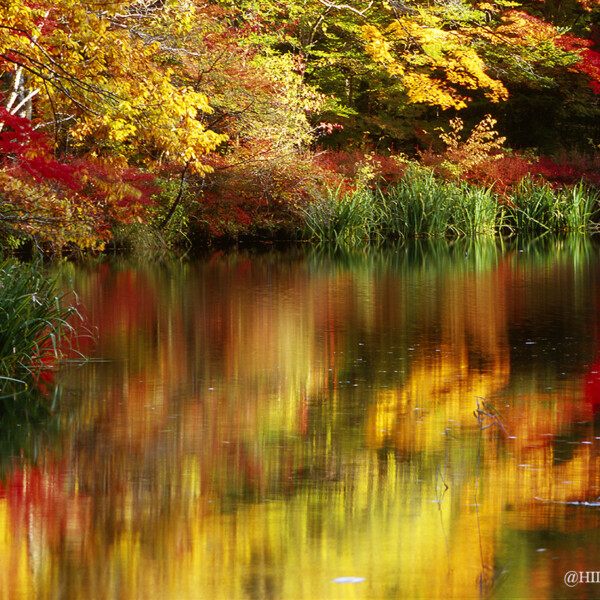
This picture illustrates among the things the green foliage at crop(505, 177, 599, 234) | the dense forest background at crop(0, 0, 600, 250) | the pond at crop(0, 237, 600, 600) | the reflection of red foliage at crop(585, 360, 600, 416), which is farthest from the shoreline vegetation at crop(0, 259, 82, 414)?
the green foliage at crop(505, 177, 599, 234)

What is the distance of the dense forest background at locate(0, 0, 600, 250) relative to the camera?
41.5 feet

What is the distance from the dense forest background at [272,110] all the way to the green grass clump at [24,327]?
2.16 metres

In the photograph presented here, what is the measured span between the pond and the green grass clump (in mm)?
315

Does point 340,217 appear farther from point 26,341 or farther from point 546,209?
point 26,341

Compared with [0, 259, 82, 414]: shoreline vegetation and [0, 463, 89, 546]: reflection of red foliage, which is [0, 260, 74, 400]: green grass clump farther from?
[0, 463, 89, 546]: reflection of red foliage

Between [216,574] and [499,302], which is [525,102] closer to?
[499,302]

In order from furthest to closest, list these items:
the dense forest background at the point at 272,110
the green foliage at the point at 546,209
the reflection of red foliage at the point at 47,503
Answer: the green foliage at the point at 546,209 < the dense forest background at the point at 272,110 < the reflection of red foliage at the point at 47,503

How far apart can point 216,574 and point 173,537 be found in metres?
0.49

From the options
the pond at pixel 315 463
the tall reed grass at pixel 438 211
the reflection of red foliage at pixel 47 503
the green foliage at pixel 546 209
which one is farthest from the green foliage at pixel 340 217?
the reflection of red foliage at pixel 47 503

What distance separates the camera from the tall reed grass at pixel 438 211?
24.9m
